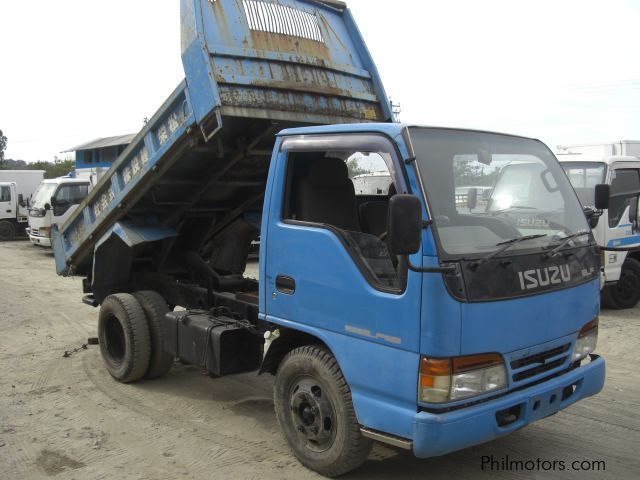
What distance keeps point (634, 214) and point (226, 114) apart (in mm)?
7277

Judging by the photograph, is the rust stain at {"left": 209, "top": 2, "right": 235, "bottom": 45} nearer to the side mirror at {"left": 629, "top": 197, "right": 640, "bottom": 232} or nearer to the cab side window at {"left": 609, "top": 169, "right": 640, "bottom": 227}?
the cab side window at {"left": 609, "top": 169, "right": 640, "bottom": 227}

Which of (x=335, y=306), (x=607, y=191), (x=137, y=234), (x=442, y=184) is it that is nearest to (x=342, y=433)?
(x=335, y=306)

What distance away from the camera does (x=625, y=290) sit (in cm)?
916

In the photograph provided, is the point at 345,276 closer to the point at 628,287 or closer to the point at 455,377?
the point at 455,377

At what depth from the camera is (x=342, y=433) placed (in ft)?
11.8

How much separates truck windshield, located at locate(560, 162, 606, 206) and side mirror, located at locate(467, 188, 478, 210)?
579cm

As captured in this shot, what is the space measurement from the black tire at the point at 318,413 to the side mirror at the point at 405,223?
3.45 ft

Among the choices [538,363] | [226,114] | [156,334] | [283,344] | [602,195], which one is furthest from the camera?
[156,334]

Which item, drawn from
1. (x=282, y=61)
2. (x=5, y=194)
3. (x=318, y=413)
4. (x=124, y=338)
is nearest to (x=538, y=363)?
(x=318, y=413)

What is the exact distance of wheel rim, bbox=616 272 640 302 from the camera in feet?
30.0

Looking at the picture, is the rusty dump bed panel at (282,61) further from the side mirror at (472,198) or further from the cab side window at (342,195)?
the side mirror at (472,198)

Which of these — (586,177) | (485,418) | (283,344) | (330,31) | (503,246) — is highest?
(330,31)

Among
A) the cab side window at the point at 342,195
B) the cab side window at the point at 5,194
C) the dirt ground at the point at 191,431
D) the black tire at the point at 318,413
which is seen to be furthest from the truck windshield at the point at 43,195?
the black tire at the point at 318,413

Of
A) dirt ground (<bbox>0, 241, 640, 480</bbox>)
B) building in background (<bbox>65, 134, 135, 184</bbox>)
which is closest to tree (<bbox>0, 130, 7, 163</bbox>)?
building in background (<bbox>65, 134, 135, 184</bbox>)
